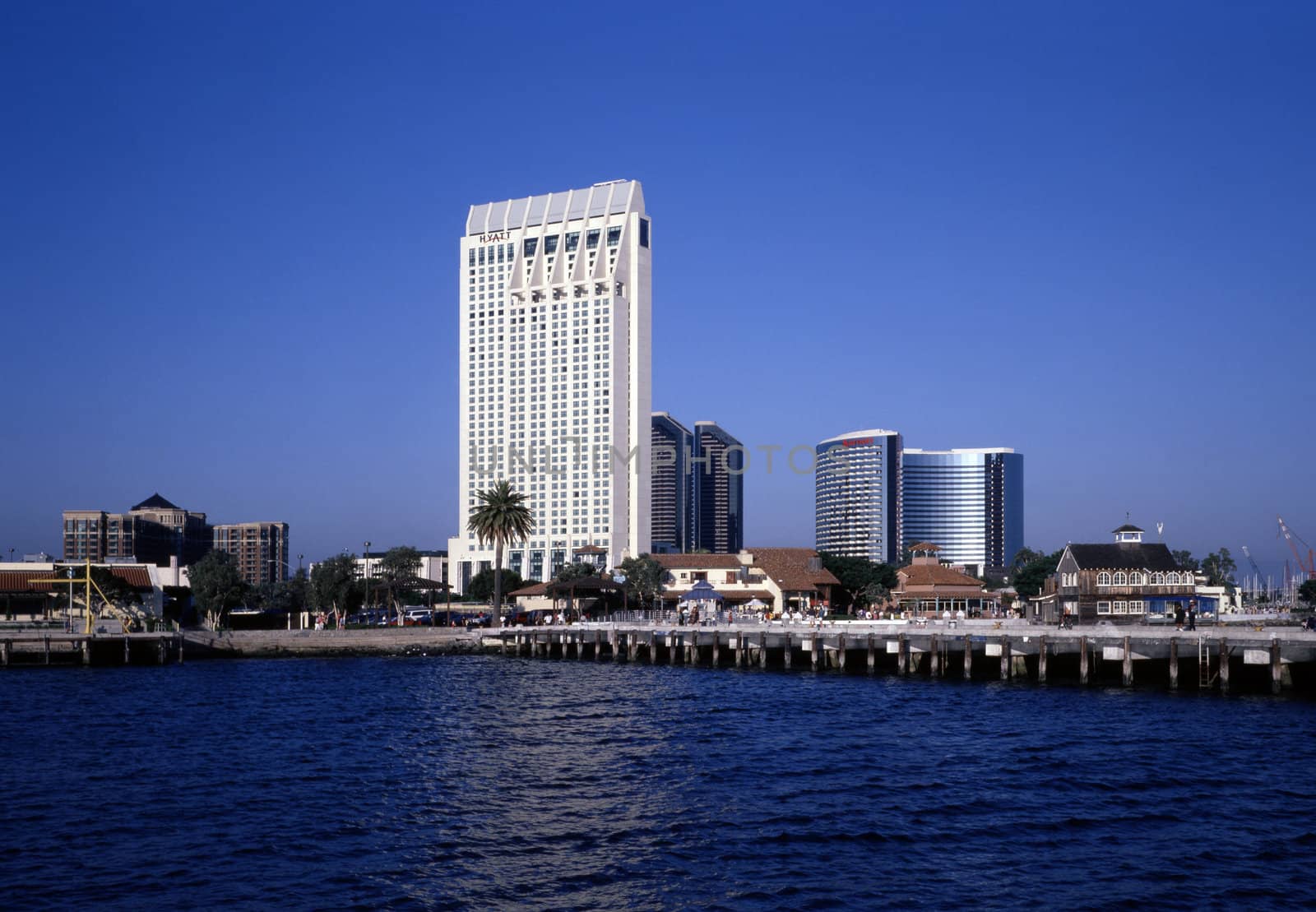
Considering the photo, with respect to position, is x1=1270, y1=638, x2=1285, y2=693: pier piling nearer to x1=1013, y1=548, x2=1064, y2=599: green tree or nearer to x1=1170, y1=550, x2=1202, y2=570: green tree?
x1=1013, y1=548, x2=1064, y2=599: green tree

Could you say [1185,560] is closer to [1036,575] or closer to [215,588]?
[1036,575]

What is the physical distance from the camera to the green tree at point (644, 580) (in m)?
123

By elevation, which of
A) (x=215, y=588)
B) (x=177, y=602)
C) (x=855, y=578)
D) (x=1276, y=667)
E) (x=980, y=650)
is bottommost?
(x=177, y=602)

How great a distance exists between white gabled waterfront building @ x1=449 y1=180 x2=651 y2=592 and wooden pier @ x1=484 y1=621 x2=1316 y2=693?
104 metres

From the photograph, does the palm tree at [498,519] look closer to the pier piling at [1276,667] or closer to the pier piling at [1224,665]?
the pier piling at [1224,665]

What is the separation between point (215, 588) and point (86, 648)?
71.1 ft

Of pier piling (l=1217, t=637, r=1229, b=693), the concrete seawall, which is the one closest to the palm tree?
the concrete seawall

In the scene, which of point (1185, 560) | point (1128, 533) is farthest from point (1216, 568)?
point (1128, 533)

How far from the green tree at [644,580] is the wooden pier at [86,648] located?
50630mm

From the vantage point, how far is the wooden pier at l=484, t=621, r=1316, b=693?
51.4 meters

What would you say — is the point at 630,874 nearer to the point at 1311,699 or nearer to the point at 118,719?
the point at 118,719

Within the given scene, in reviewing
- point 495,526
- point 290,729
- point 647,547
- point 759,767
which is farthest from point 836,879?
point 647,547

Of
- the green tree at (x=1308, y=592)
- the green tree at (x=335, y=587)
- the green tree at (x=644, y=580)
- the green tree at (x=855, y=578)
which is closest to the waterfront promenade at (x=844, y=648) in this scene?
the green tree at (x=335, y=587)

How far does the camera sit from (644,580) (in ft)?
413
